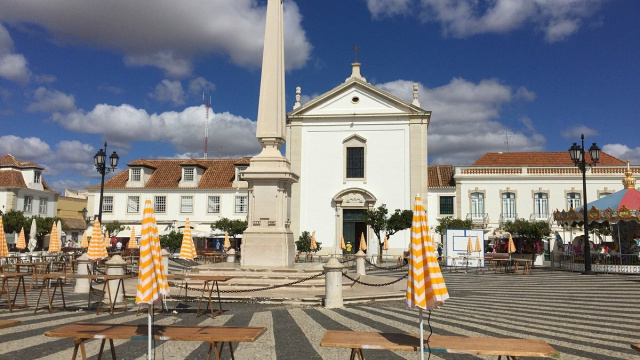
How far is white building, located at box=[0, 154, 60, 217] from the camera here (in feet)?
135

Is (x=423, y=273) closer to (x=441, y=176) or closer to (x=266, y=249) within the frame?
(x=266, y=249)

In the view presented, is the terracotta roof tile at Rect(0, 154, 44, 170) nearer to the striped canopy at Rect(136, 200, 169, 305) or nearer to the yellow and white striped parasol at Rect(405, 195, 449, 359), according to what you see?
the striped canopy at Rect(136, 200, 169, 305)

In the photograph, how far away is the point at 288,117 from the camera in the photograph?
36125 mm

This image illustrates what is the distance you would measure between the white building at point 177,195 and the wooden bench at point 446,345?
35682 millimetres

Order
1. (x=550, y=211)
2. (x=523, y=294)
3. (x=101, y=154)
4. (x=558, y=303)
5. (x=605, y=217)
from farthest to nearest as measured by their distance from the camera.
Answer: (x=550, y=211)
(x=605, y=217)
(x=101, y=154)
(x=523, y=294)
(x=558, y=303)

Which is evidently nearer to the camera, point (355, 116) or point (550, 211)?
point (355, 116)

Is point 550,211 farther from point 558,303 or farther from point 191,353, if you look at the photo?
point 191,353

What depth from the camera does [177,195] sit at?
41.1 m

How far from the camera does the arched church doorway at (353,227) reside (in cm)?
3450

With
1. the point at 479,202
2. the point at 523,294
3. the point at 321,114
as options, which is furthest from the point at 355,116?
the point at 523,294

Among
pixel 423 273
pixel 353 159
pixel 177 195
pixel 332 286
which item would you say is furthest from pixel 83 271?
pixel 177 195

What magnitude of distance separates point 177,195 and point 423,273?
126ft

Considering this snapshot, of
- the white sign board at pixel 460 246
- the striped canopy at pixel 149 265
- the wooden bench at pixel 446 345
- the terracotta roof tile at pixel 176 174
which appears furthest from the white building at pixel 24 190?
the wooden bench at pixel 446 345

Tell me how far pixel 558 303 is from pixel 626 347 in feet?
17.4
